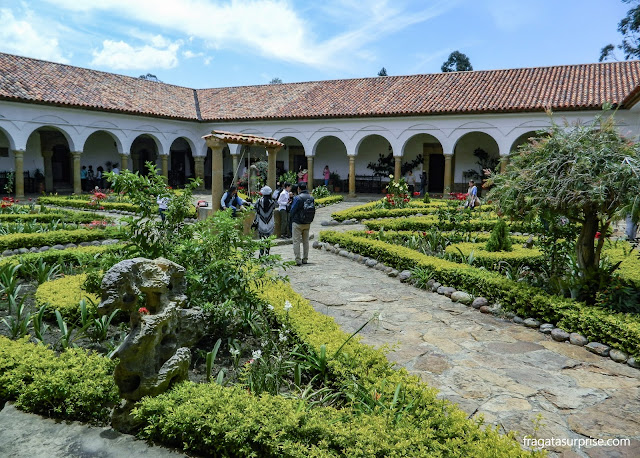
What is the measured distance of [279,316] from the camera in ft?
16.6

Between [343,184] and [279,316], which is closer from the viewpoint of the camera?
[279,316]

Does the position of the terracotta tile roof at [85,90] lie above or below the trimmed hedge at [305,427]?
above

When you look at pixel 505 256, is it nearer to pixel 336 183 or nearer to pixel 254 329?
pixel 254 329

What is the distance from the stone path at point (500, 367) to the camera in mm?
3709

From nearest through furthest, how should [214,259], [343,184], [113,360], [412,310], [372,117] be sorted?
1. [113,360]
2. [214,259]
3. [412,310]
4. [372,117]
5. [343,184]

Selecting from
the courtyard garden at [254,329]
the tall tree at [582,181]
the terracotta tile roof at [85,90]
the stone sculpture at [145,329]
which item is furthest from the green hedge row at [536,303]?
the terracotta tile roof at [85,90]

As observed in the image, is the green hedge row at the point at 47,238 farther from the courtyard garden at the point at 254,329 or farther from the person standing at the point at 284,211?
the person standing at the point at 284,211

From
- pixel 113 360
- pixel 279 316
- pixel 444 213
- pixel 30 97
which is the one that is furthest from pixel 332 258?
pixel 30 97

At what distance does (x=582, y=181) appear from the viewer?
565 cm

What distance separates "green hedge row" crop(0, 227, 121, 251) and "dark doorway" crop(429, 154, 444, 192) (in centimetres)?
1850

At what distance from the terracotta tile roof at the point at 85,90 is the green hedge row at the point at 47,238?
12.0 metres

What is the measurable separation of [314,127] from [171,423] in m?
22.4

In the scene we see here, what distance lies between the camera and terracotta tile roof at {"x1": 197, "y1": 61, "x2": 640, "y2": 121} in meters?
20.0

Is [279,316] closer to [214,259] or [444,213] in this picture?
[214,259]
